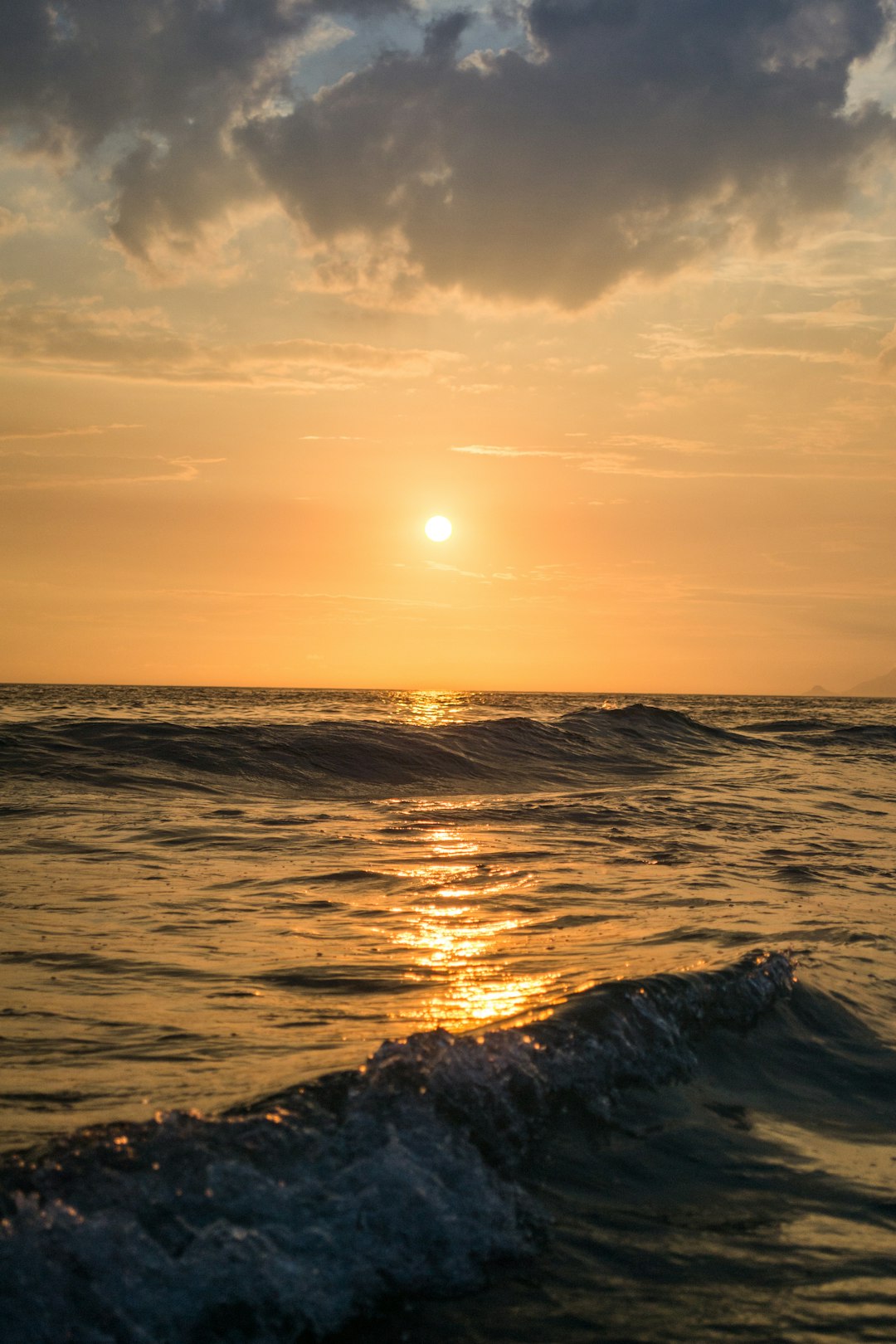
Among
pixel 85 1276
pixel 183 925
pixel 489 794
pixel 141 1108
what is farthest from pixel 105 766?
pixel 85 1276

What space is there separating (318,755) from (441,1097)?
574 inches

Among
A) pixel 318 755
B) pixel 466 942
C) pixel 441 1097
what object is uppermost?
pixel 318 755

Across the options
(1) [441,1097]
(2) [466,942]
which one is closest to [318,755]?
(2) [466,942]

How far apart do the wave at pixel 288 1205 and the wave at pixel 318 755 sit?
11.6 metres

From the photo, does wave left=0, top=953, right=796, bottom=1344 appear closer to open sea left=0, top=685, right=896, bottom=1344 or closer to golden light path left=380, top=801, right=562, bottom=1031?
open sea left=0, top=685, right=896, bottom=1344

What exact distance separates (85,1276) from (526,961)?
3698 mm

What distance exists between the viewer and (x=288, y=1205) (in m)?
3.19

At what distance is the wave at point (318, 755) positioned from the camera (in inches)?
621

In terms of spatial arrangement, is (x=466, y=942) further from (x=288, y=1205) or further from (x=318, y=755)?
(x=318, y=755)

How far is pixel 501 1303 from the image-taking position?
9.81 feet

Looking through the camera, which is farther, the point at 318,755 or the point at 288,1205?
the point at 318,755

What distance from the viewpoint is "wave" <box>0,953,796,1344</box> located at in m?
2.80

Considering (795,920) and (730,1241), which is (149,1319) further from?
(795,920)

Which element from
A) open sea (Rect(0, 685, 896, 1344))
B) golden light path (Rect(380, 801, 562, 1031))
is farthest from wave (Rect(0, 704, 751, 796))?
golden light path (Rect(380, 801, 562, 1031))
